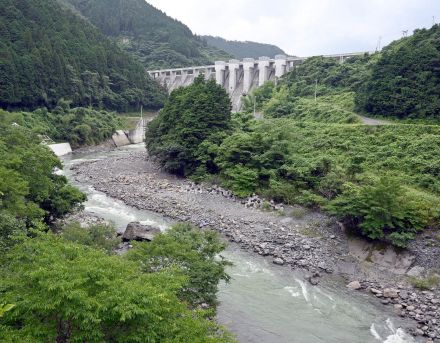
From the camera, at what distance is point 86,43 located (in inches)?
3066

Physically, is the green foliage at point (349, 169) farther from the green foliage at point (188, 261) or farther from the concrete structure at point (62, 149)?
the concrete structure at point (62, 149)

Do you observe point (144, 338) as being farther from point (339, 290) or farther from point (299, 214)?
point (299, 214)

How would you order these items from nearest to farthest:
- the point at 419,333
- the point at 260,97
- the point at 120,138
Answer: the point at 419,333 → the point at 120,138 → the point at 260,97

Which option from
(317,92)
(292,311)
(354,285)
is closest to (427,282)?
(354,285)

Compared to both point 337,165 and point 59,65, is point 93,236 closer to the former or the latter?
point 337,165

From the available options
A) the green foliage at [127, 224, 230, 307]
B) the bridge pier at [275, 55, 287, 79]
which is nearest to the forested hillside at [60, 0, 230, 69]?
the bridge pier at [275, 55, 287, 79]

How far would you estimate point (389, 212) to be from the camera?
2145 cm

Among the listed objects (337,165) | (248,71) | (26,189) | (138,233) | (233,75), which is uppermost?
(248,71)

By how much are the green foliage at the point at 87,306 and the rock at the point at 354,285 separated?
11.6m

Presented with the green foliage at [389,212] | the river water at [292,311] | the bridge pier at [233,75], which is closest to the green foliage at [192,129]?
the green foliage at [389,212]

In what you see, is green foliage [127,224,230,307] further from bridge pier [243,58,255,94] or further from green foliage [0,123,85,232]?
bridge pier [243,58,255,94]

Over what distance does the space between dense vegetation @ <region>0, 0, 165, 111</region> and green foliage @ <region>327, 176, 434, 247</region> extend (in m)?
47.4

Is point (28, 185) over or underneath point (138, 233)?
over

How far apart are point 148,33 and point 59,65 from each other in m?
87.9
